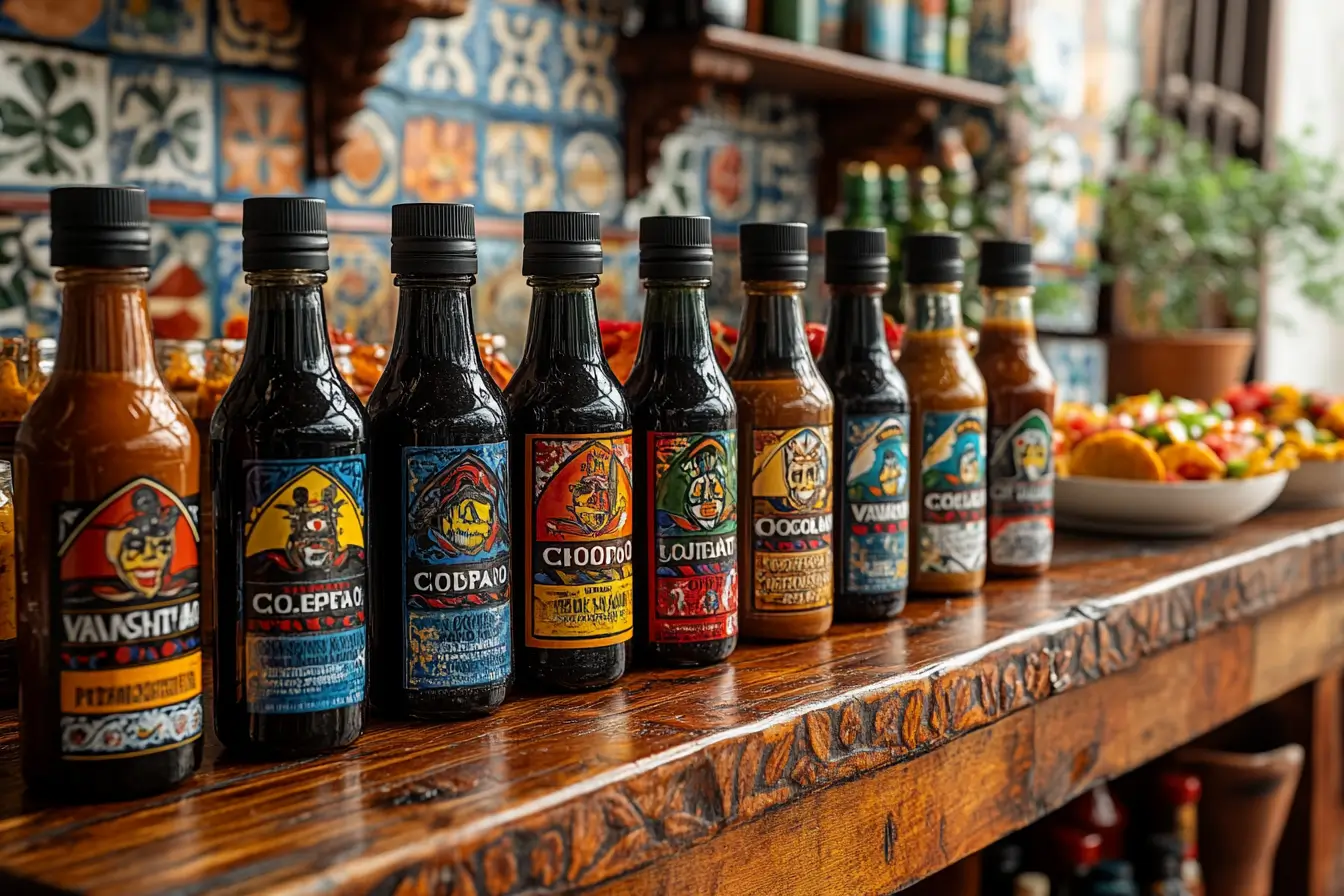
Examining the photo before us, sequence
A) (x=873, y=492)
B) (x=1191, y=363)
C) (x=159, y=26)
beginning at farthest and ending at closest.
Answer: (x=1191, y=363), (x=159, y=26), (x=873, y=492)

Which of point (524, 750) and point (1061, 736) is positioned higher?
point (524, 750)

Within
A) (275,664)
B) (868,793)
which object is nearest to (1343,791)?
(868,793)

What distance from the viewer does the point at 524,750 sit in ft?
A: 2.47

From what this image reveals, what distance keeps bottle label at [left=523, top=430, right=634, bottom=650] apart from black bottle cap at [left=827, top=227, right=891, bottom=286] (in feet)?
0.89

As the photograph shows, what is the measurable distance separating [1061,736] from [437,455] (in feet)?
1.97

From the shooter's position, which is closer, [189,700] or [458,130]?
[189,700]

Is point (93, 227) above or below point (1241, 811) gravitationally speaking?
above

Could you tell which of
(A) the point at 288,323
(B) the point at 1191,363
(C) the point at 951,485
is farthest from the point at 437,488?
(B) the point at 1191,363

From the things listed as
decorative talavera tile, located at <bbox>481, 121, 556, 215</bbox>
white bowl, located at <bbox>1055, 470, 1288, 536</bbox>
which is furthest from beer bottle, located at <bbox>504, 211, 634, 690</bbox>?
decorative talavera tile, located at <bbox>481, 121, 556, 215</bbox>

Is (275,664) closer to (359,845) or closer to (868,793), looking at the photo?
(359,845)

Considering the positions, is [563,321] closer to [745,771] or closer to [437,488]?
[437,488]

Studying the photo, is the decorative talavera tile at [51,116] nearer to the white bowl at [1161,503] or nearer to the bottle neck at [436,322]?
the bottle neck at [436,322]

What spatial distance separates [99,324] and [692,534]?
0.38 meters

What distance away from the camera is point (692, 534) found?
0.89 m
